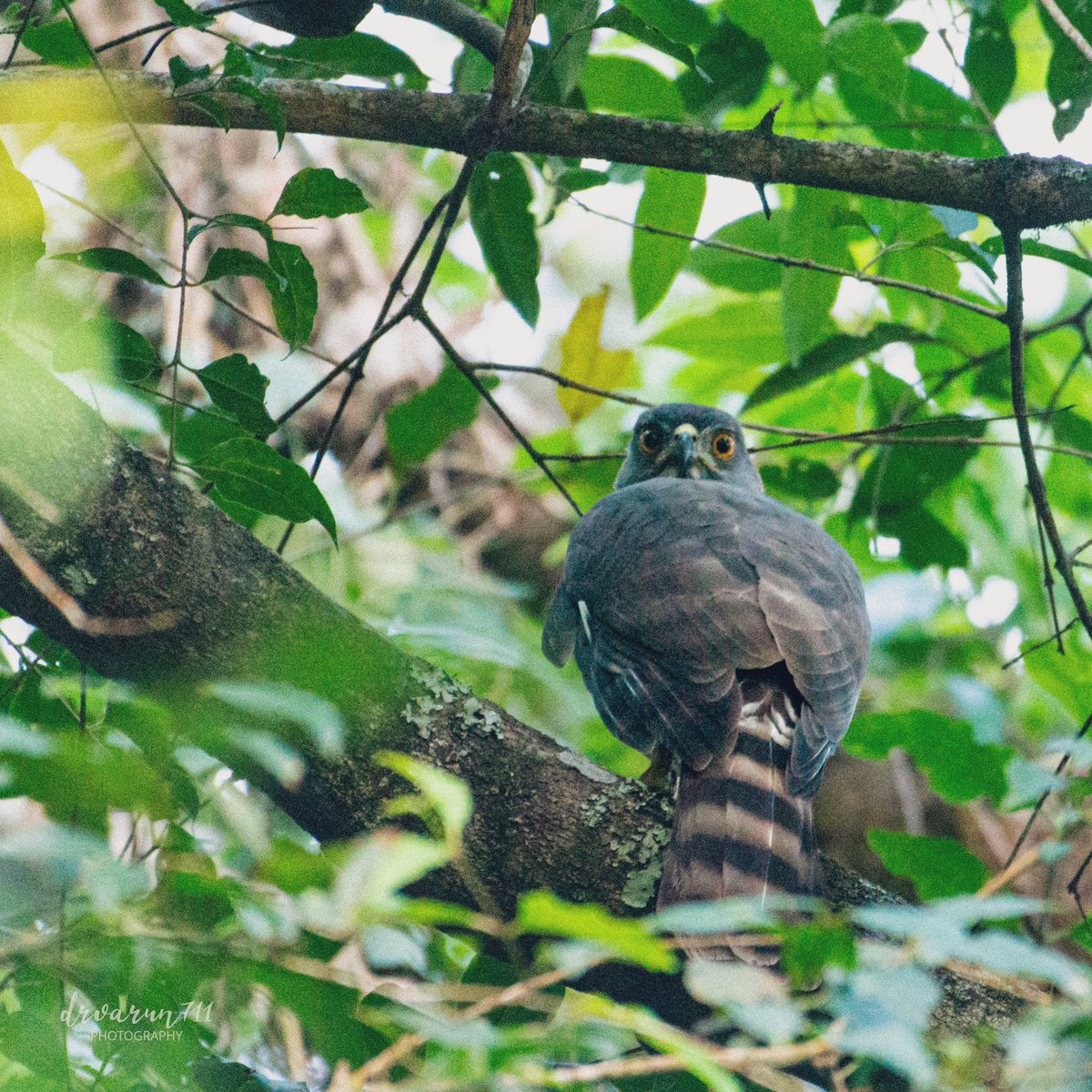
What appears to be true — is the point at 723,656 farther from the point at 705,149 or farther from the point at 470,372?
the point at 705,149

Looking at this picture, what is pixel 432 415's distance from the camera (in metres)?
3.47

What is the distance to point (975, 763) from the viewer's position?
2592 mm

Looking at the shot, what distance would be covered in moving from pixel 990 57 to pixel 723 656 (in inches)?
76.9

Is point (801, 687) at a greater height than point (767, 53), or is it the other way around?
point (767, 53)

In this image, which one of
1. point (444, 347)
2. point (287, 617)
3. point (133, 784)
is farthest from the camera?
point (444, 347)

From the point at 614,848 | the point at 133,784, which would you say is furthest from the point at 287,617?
the point at 133,784

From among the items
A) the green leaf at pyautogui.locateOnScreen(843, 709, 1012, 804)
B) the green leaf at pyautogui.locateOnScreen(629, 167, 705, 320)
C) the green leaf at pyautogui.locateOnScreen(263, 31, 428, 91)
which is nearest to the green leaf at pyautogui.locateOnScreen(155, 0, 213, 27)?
the green leaf at pyautogui.locateOnScreen(263, 31, 428, 91)

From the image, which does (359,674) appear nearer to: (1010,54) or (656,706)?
(656,706)

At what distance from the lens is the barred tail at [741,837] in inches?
98.8

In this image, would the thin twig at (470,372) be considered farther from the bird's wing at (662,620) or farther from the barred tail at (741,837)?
the barred tail at (741,837)

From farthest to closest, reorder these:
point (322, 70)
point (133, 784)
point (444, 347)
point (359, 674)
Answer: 1. point (444, 347)
2. point (322, 70)
3. point (359, 674)
4. point (133, 784)

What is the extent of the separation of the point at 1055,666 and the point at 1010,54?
71.2 inches

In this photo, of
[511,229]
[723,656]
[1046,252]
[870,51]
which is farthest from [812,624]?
[870,51]

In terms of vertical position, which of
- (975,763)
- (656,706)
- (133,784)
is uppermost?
(133,784)
